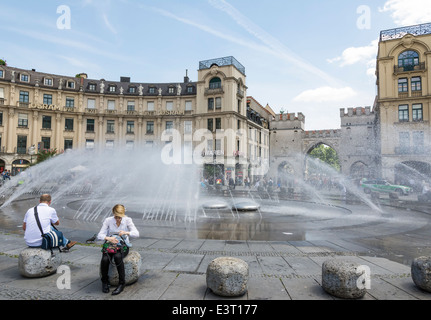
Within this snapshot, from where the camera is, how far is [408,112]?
37344 mm

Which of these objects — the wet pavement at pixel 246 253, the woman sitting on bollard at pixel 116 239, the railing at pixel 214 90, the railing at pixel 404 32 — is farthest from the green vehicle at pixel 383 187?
the woman sitting on bollard at pixel 116 239

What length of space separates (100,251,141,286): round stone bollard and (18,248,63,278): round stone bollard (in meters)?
1.48

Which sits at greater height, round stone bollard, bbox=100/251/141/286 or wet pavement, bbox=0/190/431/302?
round stone bollard, bbox=100/251/141/286

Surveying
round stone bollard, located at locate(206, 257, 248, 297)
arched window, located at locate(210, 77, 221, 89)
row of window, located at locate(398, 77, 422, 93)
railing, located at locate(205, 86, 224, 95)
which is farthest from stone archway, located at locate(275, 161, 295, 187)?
round stone bollard, located at locate(206, 257, 248, 297)

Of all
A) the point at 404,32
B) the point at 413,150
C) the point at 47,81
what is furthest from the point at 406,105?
the point at 47,81

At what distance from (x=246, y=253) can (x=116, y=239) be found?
12.6ft

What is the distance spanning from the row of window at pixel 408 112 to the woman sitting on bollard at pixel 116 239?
140 feet

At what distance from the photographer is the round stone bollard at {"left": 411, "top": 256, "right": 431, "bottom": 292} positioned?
4668mm

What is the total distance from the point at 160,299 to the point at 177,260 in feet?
7.15

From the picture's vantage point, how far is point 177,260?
6633 millimetres

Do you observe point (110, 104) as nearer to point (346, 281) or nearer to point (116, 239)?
point (116, 239)

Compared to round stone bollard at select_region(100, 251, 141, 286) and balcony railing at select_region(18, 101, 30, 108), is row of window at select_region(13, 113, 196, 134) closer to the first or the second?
balcony railing at select_region(18, 101, 30, 108)

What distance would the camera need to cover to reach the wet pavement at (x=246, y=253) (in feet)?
15.6
